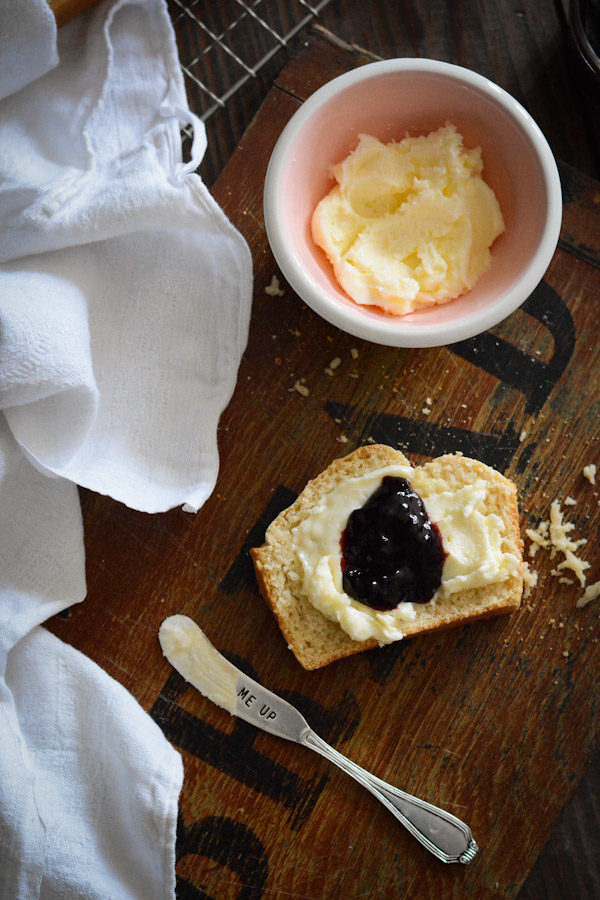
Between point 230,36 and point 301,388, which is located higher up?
point 230,36

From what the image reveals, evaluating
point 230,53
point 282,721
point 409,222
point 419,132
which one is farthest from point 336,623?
point 230,53

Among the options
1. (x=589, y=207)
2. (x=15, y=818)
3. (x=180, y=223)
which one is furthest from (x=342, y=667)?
(x=589, y=207)

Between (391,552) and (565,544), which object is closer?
(391,552)

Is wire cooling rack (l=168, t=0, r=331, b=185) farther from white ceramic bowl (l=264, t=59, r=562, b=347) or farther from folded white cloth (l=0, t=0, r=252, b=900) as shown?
white ceramic bowl (l=264, t=59, r=562, b=347)

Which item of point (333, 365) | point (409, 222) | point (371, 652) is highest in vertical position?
point (409, 222)

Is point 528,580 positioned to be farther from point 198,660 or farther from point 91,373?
point 91,373

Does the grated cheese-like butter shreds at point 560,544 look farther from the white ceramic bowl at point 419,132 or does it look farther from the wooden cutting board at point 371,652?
the white ceramic bowl at point 419,132

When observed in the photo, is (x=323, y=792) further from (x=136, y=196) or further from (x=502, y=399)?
(x=136, y=196)
